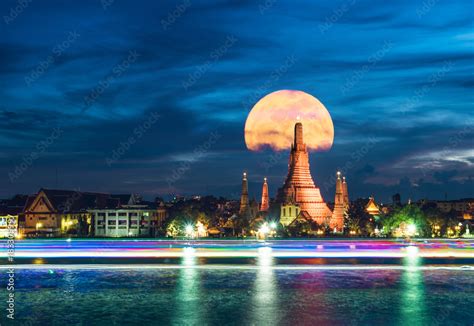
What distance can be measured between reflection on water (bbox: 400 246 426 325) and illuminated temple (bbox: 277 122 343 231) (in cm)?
7824

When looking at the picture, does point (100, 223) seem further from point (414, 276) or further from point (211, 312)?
point (211, 312)

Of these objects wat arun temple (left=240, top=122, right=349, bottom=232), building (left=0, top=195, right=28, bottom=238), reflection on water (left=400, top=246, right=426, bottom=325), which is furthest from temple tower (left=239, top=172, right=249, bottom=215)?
reflection on water (left=400, top=246, right=426, bottom=325)

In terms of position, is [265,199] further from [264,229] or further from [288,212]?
[264,229]

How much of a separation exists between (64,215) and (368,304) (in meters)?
104

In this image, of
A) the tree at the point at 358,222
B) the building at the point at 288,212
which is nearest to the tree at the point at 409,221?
the tree at the point at 358,222

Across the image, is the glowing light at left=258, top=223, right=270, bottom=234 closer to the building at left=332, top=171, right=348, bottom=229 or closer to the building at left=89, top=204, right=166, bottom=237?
the building at left=332, top=171, right=348, bottom=229

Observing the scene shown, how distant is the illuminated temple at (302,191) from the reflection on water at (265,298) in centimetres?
8032

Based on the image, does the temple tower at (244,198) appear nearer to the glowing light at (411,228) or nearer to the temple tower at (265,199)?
the temple tower at (265,199)

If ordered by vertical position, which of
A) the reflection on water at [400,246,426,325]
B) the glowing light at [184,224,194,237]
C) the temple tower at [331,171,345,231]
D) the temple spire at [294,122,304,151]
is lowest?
the reflection on water at [400,246,426,325]

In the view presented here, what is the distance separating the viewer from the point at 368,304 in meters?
24.4

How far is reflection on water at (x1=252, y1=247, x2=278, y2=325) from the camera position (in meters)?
21.6

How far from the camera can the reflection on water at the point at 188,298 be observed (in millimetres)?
21719

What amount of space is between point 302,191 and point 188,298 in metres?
94.3

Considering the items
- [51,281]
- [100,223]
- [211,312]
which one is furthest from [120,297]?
[100,223]
